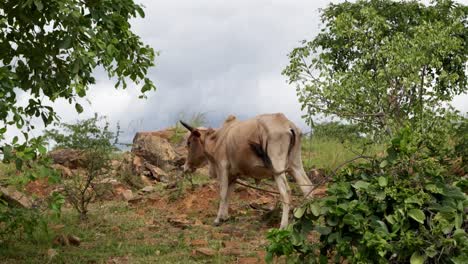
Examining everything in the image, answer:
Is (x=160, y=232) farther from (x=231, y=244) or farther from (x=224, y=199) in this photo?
(x=231, y=244)

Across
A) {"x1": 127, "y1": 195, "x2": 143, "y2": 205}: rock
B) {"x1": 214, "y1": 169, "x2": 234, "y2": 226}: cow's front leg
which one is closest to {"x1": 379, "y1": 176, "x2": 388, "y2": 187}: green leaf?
{"x1": 214, "y1": 169, "x2": 234, "y2": 226}: cow's front leg

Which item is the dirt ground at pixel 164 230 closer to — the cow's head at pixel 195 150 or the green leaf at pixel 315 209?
the cow's head at pixel 195 150

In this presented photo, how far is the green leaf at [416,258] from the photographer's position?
5.95 m

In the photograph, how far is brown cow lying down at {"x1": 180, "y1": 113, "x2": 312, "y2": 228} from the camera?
1141cm

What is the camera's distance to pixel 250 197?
49.0 ft

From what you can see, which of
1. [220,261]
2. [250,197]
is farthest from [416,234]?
[250,197]

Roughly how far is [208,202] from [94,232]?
340 cm

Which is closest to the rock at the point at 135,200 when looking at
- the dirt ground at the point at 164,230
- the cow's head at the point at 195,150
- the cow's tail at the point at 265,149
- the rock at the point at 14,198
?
the dirt ground at the point at 164,230

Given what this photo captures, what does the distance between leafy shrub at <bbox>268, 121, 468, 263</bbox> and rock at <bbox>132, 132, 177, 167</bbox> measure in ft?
42.6

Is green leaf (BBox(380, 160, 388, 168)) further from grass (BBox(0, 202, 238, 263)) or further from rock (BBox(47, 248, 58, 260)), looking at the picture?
rock (BBox(47, 248, 58, 260))

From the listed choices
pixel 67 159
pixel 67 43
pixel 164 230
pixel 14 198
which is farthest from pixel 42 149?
pixel 67 159

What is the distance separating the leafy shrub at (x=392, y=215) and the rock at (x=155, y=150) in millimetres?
12986

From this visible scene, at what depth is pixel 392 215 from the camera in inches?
243

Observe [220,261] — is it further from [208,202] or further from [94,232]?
[208,202]
